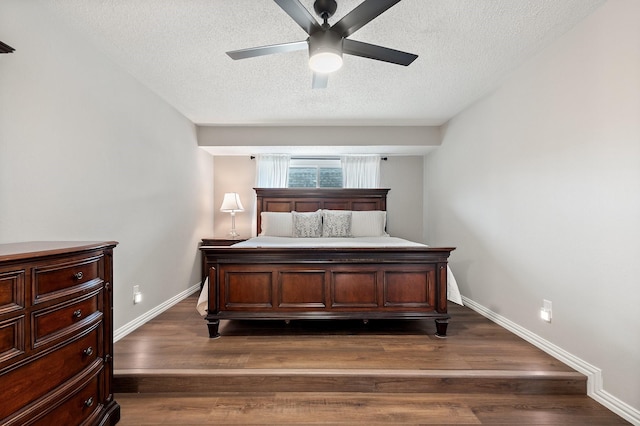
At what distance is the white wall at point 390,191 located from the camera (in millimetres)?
4828

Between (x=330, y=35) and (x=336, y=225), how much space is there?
273 cm

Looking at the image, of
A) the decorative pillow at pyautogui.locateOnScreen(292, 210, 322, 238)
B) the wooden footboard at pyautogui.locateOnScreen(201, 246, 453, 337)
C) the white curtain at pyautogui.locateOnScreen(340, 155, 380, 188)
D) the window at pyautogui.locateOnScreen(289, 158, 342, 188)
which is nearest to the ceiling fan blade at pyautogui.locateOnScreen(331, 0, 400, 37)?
the wooden footboard at pyautogui.locateOnScreen(201, 246, 453, 337)

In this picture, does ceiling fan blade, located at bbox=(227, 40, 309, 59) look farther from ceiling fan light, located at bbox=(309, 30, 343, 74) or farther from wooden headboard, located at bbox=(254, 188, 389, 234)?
wooden headboard, located at bbox=(254, 188, 389, 234)

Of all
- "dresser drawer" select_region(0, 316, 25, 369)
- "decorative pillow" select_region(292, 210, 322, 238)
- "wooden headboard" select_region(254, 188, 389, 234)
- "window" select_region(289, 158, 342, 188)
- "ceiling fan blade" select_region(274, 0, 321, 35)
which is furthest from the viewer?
"window" select_region(289, 158, 342, 188)

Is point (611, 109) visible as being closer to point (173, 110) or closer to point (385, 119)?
point (385, 119)

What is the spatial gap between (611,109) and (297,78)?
2.39 meters

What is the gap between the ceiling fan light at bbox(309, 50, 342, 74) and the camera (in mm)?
1694

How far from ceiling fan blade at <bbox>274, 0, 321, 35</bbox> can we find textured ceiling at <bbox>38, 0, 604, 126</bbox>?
328mm

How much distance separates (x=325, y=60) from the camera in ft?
5.70

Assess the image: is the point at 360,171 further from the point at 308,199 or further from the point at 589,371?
the point at 589,371

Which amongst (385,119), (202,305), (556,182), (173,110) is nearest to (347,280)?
(202,305)

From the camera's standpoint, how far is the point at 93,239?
223 centimetres

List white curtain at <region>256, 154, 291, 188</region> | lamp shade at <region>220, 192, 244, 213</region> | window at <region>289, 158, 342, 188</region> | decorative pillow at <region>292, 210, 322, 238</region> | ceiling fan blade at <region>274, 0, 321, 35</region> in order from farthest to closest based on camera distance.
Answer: window at <region>289, 158, 342, 188</region> → white curtain at <region>256, 154, 291, 188</region> → lamp shade at <region>220, 192, 244, 213</region> → decorative pillow at <region>292, 210, 322, 238</region> → ceiling fan blade at <region>274, 0, 321, 35</region>

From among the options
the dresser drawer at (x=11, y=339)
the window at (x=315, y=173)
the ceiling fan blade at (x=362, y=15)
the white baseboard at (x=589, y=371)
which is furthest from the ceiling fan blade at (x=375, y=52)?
the window at (x=315, y=173)
